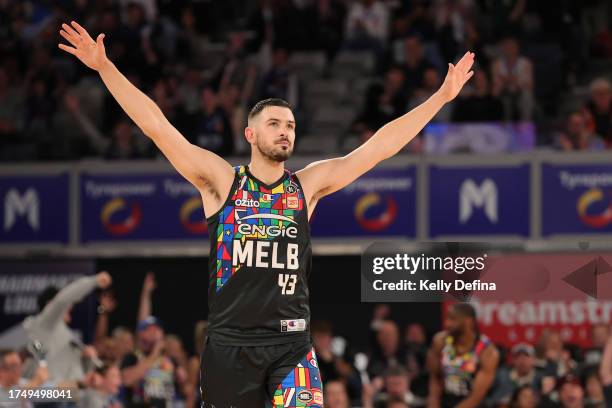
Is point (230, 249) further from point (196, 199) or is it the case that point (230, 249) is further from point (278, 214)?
point (196, 199)

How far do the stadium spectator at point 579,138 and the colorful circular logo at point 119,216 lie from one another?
18.1ft

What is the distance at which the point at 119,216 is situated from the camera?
56.6ft

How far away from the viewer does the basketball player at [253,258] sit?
7312mm

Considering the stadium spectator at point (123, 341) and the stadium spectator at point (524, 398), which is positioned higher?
the stadium spectator at point (123, 341)

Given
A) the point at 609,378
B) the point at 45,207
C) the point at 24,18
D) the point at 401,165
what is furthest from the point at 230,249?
the point at 24,18

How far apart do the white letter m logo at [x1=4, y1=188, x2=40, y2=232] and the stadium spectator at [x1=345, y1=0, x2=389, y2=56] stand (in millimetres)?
5120

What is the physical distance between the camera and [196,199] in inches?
671

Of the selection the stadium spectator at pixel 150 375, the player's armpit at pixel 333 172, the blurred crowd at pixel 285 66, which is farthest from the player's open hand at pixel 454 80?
the blurred crowd at pixel 285 66

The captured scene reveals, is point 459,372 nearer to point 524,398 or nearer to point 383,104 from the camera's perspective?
point 524,398

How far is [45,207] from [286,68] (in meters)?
3.93

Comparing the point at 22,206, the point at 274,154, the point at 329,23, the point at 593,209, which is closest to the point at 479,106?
the point at 593,209

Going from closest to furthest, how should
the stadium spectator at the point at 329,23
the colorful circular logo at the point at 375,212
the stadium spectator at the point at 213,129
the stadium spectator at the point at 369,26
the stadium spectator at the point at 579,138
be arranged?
1. the stadium spectator at the point at 579,138
2. the colorful circular logo at the point at 375,212
3. the stadium spectator at the point at 213,129
4. the stadium spectator at the point at 369,26
5. the stadium spectator at the point at 329,23

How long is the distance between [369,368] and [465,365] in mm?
2057

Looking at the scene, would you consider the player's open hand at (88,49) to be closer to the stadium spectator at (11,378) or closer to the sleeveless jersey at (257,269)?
the sleeveless jersey at (257,269)
